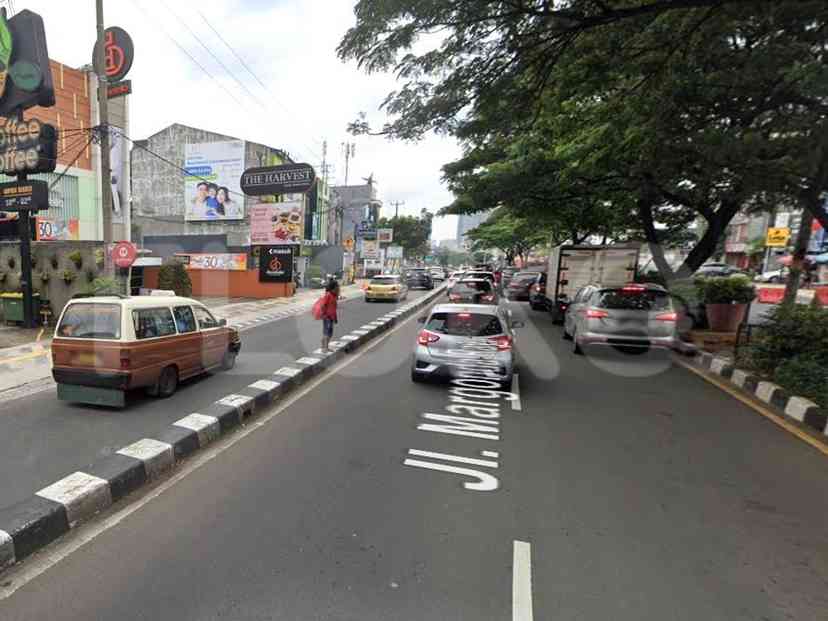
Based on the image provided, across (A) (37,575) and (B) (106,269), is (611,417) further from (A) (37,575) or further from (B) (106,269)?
(B) (106,269)

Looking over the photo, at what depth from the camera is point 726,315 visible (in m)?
10.7

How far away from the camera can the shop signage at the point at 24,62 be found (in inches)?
396

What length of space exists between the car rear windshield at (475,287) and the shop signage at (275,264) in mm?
9904

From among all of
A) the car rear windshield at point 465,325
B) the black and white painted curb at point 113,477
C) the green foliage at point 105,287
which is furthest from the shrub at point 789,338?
the green foliage at point 105,287

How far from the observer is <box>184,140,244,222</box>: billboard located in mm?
36969

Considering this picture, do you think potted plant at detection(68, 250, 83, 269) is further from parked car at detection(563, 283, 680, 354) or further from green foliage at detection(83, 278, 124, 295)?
parked car at detection(563, 283, 680, 354)

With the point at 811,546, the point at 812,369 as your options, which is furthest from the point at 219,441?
the point at 812,369

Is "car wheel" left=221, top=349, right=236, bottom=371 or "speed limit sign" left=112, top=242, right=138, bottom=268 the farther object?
"speed limit sign" left=112, top=242, right=138, bottom=268

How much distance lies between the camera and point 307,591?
257 cm

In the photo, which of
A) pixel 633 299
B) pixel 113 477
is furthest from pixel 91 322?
pixel 633 299

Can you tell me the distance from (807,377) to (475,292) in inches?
374

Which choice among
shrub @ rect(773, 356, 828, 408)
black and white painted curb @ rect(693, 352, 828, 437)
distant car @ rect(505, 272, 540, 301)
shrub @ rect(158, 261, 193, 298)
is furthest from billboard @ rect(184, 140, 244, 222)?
shrub @ rect(773, 356, 828, 408)

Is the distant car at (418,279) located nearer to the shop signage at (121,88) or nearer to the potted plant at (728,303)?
the shop signage at (121,88)

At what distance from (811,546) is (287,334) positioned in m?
10.9
